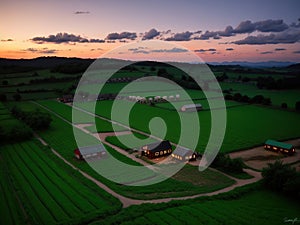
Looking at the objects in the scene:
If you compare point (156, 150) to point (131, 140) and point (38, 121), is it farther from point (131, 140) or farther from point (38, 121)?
point (38, 121)

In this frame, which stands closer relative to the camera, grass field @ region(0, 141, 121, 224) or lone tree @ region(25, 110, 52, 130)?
grass field @ region(0, 141, 121, 224)

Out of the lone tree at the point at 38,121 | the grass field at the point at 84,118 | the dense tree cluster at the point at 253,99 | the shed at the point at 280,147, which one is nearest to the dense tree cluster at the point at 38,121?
the lone tree at the point at 38,121

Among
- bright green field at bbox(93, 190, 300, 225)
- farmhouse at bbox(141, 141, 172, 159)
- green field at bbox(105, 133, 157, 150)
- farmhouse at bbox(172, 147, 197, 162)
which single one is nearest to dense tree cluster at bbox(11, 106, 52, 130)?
green field at bbox(105, 133, 157, 150)

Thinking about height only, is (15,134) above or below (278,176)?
above

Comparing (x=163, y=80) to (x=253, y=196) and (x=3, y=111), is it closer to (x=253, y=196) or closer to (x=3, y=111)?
(x=3, y=111)

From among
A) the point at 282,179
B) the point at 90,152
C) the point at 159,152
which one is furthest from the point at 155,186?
the point at 282,179

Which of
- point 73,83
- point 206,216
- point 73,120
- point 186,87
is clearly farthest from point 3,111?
point 186,87

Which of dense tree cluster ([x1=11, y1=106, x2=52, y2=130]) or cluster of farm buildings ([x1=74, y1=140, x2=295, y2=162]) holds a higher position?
dense tree cluster ([x1=11, y1=106, x2=52, y2=130])

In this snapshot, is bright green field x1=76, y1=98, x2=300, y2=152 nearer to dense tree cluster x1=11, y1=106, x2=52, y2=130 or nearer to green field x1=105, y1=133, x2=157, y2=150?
green field x1=105, y1=133, x2=157, y2=150
